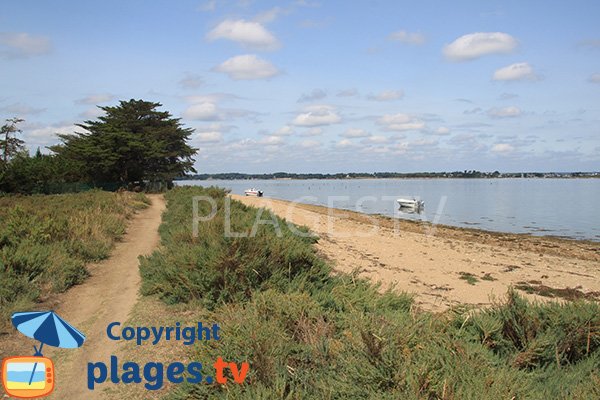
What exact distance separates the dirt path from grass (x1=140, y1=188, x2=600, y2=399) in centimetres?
122

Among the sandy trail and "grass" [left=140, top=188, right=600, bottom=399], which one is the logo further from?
the sandy trail

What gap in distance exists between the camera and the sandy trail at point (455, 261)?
14016 millimetres

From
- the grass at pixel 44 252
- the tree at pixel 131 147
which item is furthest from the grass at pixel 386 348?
the tree at pixel 131 147

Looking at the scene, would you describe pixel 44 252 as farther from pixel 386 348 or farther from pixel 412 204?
pixel 412 204

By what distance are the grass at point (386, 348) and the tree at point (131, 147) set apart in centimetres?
3617

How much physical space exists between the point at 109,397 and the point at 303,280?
3.18 metres

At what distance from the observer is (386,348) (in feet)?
12.0

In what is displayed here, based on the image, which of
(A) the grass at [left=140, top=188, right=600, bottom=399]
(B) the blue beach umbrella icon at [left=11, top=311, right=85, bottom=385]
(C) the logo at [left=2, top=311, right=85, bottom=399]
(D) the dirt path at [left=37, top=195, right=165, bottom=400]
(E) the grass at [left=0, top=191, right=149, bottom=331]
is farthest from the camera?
(E) the grass at [left=0, top=191, right=149, bottom=331]

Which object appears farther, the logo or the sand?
the sand

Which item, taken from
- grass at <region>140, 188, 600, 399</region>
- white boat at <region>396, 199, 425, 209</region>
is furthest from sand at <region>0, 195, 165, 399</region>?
white boat at <region>396, 199, 425, 209</region>

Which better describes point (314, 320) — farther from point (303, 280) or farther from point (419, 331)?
point (303, 280)

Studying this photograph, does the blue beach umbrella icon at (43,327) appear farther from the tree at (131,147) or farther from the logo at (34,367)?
the tree at (131,147)

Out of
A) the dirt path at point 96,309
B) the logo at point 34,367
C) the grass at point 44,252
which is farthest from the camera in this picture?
the grass at point 44,252

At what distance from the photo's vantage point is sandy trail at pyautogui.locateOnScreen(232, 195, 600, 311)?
1402cm
